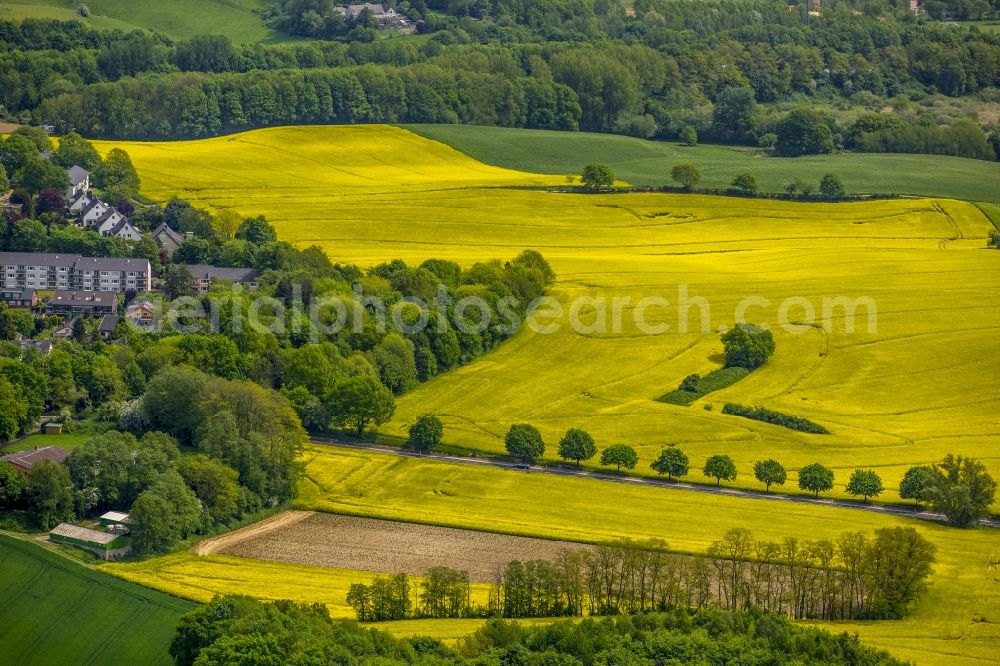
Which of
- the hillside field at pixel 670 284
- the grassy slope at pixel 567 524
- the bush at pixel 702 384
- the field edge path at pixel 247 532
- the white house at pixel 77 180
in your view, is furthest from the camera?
the white house at pixel 77 180

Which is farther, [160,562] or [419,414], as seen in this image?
[419,414]

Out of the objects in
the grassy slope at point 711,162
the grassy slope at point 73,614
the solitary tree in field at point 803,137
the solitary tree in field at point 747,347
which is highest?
the solitary tree in field at point 803,137

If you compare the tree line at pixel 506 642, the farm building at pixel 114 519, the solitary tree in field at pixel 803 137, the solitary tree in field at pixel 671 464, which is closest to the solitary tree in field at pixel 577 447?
the solitary tree in field at pixel 671 464

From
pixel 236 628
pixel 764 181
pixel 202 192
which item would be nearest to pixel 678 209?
pixel 764 181

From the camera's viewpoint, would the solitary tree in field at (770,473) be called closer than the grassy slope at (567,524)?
No

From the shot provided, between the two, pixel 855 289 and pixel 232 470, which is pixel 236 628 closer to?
pixel 232 470

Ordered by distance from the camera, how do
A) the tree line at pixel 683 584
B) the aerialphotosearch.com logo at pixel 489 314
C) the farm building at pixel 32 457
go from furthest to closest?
the aerialphotosearch.com logo at pixel 489 314 → the farm building at pixel 32 457 → the tree line at pixel 683 584

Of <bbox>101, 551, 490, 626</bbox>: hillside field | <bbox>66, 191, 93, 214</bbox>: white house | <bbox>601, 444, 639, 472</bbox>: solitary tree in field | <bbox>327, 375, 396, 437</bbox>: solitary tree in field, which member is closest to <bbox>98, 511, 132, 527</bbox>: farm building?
<bbox>101, 551, 490, 626</bbox>: hillside field

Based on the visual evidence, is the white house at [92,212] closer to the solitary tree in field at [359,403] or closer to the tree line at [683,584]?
the solitary tree in field at [359,403]
